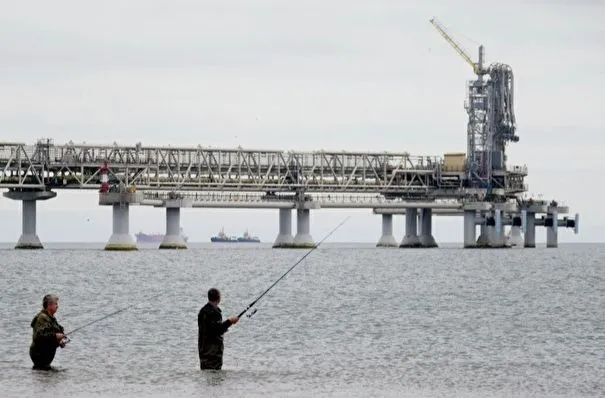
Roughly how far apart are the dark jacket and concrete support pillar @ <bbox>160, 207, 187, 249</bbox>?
14948 centimetres

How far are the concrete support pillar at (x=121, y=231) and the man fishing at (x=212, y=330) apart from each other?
136m

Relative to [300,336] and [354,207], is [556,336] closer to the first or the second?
[300,336]

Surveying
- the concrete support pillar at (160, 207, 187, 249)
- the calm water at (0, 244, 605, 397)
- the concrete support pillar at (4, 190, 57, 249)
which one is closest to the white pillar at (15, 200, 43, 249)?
the concrete support pillar at (4, 190, 57, 249)

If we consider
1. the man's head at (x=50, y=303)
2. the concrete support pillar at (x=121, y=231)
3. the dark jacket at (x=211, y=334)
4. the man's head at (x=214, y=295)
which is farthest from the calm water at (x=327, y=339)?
the concrete support pillar at (x=121, y=231)

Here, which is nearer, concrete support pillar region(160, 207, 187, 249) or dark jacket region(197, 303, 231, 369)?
dark jacket region(197, 303, 231, 369)

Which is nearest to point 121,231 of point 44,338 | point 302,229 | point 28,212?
point 28,212

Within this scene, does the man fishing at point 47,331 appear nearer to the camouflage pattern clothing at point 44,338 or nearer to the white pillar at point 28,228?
the camouflage pattern clothing at point 44,338

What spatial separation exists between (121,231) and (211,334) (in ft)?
460

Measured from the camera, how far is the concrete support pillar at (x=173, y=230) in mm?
186000

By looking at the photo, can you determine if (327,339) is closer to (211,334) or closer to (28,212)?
(211,334)

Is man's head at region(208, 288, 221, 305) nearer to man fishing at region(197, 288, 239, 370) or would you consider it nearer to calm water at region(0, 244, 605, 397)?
man fishing at region(197, 288, 239, 370)

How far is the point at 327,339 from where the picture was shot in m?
50.1

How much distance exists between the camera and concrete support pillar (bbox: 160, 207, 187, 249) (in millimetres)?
186000

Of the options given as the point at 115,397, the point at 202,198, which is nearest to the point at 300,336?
the point at 115,397
